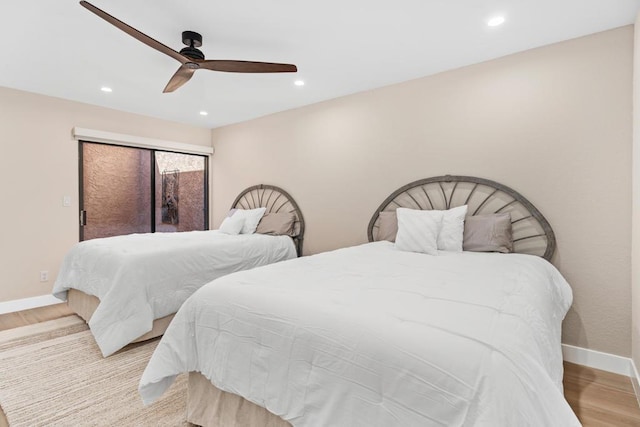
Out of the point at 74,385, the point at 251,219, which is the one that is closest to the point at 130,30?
the point at 74,385

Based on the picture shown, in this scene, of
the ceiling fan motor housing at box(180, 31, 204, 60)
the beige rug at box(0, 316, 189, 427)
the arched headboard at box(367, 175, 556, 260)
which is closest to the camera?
the beige rug at box(0, 316, 189, 427)

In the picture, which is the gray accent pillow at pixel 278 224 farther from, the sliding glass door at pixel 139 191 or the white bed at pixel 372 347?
the white bed at pixel 372 347

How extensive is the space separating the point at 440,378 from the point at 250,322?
80 centimetres

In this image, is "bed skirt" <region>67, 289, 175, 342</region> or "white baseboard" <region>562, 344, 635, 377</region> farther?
"bed skirt" <region>67, 289, 175, 342</region>

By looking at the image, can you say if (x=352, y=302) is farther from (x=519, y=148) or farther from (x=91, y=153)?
(x=91, y=153)

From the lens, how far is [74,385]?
6.83 ft

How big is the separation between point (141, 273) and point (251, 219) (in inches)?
69.5

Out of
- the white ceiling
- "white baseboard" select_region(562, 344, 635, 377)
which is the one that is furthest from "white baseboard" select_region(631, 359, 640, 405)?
the white ceiling

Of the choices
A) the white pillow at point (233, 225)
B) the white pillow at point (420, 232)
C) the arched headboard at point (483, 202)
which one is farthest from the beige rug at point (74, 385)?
the arched headboard at point (483, 202)

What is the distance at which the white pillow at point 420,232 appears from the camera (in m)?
2.52

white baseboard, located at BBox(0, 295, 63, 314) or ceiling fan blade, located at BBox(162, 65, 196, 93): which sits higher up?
ceiling fan blade, located at BBox(162, 65, 196, 93)

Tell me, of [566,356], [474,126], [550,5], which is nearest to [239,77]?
[474,126]

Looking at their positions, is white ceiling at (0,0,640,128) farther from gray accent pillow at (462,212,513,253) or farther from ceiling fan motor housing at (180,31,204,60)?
gray accent pillow at (462,212,513,253)

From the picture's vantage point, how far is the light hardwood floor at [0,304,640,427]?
177cm
